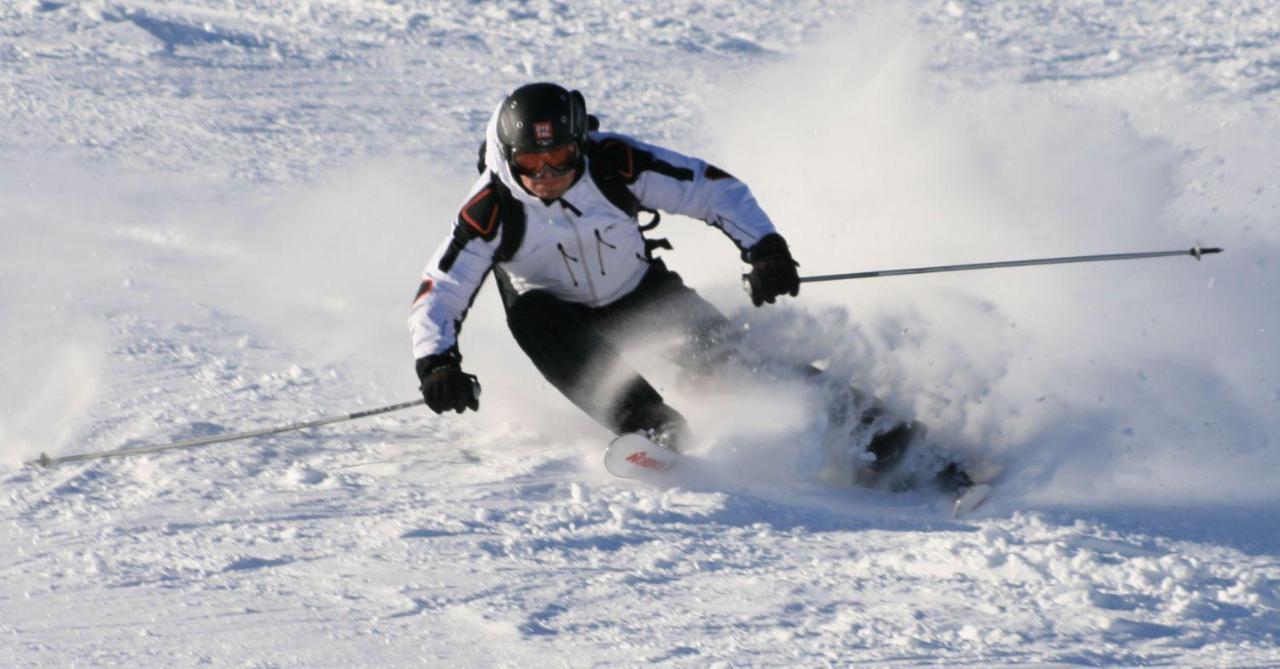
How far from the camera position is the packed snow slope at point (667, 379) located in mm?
3689

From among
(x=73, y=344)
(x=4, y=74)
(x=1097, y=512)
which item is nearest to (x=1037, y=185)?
(x=1097, y=512)

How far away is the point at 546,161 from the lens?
4539 millimetres

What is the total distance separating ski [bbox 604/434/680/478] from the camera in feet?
14.9

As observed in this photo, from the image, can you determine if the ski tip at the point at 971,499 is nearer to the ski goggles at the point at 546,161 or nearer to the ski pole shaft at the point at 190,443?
the ski goggles at the point at 546,161

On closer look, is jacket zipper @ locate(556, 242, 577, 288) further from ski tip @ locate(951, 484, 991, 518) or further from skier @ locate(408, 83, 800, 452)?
ski tip @ locate(951, 484, 991, 518)

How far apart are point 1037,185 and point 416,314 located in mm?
3949

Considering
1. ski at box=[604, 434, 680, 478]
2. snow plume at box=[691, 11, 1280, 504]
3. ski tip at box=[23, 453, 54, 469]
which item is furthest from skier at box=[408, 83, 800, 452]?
ski tip at box=[23, 453, 54, 469]

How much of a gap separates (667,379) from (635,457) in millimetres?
819

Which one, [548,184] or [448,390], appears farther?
[548,184]

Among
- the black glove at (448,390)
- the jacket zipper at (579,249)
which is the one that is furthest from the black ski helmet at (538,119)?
the black glove at (448,390)

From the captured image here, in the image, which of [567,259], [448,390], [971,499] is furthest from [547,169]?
[971,499]

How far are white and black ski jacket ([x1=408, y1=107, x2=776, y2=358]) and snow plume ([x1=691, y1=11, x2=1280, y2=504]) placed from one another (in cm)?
62

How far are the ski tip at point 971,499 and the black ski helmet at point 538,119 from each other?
179 cm

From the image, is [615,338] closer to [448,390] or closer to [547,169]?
[547,169]
